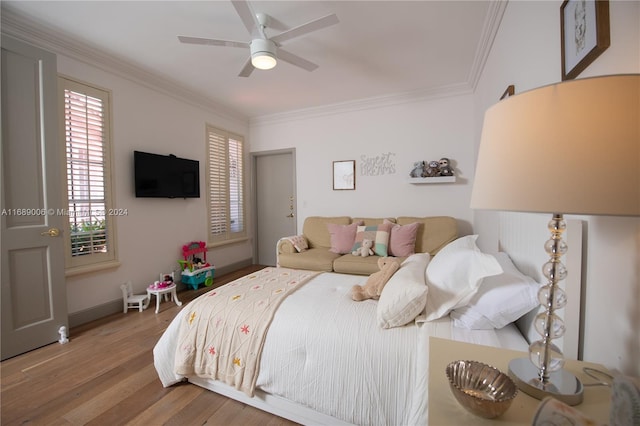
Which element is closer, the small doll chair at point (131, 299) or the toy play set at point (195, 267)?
the small doll chair at point (131, 299)

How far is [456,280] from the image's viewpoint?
1293mm

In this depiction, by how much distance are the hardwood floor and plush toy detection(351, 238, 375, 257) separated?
79.3 inches

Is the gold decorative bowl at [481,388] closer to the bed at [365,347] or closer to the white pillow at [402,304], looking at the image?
the bed at [365,347]

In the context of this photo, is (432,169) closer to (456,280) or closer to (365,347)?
(456,280)

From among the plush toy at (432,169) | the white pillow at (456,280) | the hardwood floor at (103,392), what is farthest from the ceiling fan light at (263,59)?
the hardwood floor at (103,392)

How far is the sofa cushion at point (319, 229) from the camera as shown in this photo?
12.5ft

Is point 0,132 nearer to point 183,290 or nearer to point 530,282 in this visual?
point 183,290

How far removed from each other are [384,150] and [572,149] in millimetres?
3444

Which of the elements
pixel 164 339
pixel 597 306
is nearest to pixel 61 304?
pixel 164 339

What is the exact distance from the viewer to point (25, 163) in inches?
80.1

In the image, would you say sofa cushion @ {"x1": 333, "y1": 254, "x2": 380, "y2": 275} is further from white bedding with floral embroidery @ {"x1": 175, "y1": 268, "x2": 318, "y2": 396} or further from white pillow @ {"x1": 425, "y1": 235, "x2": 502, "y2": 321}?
white pillow @ {"x1": 425, "y1": 235, "x2": 502, "y2": 321}

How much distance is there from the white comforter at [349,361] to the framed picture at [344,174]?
Answer: 2.68 metres

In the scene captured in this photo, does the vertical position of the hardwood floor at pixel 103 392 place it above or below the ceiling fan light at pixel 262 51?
below

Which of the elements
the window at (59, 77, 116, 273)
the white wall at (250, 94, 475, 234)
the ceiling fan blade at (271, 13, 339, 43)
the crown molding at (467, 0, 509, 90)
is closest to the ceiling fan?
the ceiling fan blade at (271, 13, 339, 43)
